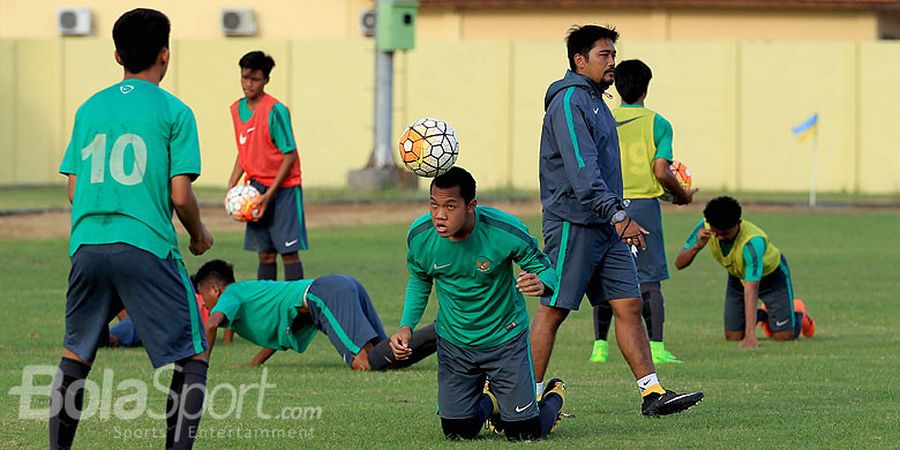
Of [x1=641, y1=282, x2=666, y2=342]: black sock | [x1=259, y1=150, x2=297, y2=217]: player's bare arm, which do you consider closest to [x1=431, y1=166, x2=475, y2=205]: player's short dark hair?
[x1=641, y1=282, x2=666, y2=342]: black sock

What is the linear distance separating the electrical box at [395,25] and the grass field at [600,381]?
481 inches

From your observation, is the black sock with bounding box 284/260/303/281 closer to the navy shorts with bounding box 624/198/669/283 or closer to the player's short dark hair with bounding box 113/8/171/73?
the navy shorts with bounding box 624/198/669/283

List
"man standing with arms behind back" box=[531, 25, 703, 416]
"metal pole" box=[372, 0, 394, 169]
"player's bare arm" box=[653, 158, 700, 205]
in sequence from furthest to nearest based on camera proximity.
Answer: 1. "metal pole" box=[372, 0, 394, 169]
2. "player's bare arm" box=[653, 158, 700, 205]
3. "man standing with arms behind back" box=[531, 25, 703, 416]

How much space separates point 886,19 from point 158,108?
32.1 metres

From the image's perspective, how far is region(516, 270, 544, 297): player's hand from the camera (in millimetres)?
7609

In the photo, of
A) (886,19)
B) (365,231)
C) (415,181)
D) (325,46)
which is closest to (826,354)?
(365,231)

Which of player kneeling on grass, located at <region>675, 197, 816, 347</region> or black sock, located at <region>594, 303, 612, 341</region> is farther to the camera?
player kneeling on grass, located at <region>675, 197, 816, 347</region>

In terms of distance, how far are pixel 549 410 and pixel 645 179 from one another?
3.82 meters

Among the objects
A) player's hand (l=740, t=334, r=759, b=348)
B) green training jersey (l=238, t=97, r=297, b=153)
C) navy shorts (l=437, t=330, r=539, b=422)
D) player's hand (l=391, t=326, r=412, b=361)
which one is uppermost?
green training jersey (l=238, t=97, r=297, b=153)

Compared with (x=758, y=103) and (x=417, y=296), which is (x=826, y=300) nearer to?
(x=417, y=296)

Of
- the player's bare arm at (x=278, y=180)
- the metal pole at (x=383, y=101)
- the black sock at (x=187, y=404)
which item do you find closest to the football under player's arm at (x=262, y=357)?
the player's bare arm at (x=278, y=180)

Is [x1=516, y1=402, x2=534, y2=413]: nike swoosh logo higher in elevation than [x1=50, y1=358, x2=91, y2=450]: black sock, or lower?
lower

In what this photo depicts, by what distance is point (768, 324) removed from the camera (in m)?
13.4

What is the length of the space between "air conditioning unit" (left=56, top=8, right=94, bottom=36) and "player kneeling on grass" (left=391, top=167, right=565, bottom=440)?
1240 inches
